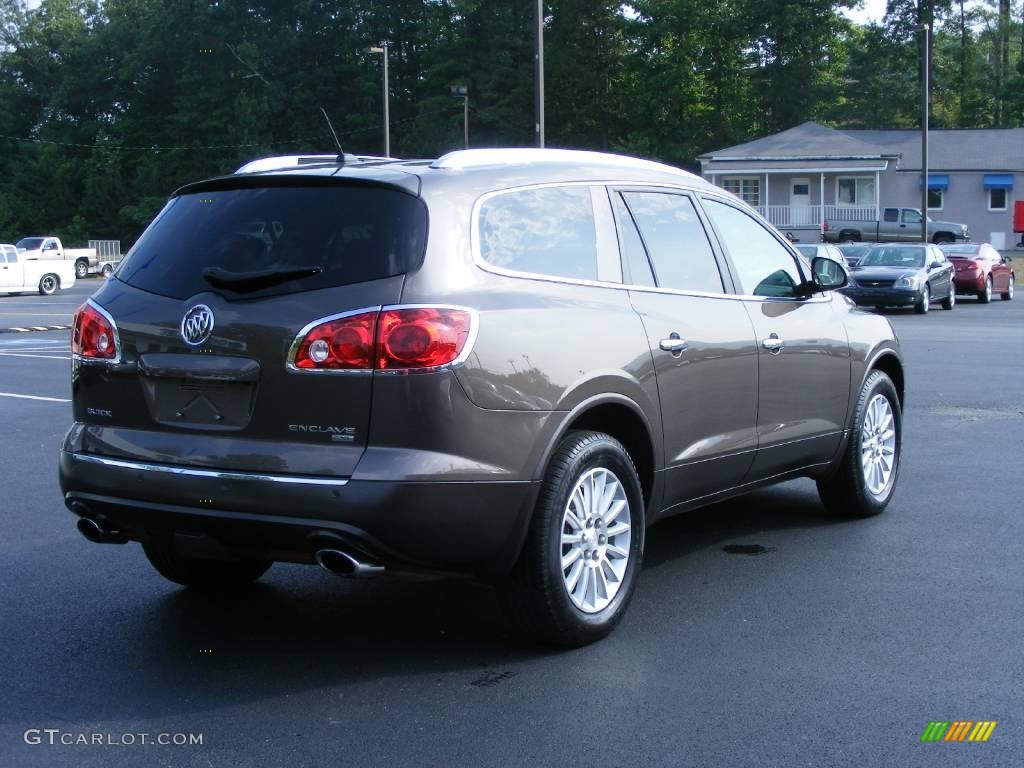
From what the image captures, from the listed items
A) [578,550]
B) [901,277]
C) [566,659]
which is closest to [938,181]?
[901,277]

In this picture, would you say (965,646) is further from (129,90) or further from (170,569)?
(129,90)

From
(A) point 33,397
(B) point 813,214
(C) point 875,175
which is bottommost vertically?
(A) point 33,397

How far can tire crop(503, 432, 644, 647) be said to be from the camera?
473cm

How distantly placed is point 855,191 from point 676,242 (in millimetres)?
61059

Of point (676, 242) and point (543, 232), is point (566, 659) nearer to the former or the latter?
point (543, 232)

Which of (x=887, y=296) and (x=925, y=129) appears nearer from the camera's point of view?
(x=887, y=296)

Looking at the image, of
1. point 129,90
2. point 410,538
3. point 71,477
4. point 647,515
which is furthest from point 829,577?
point 129,90

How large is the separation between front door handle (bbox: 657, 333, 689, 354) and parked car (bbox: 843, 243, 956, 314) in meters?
21.6

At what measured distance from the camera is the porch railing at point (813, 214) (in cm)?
6047

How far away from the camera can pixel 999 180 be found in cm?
6138

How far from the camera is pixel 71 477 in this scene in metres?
4.86

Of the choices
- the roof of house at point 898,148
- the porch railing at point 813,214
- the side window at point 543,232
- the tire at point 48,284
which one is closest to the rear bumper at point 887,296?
the side window at point 543,232

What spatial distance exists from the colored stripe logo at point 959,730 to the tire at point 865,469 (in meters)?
2.94

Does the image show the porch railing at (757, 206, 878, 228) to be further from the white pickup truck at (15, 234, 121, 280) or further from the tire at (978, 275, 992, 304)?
the white pickup truck at (15, 234, 121, 280)
